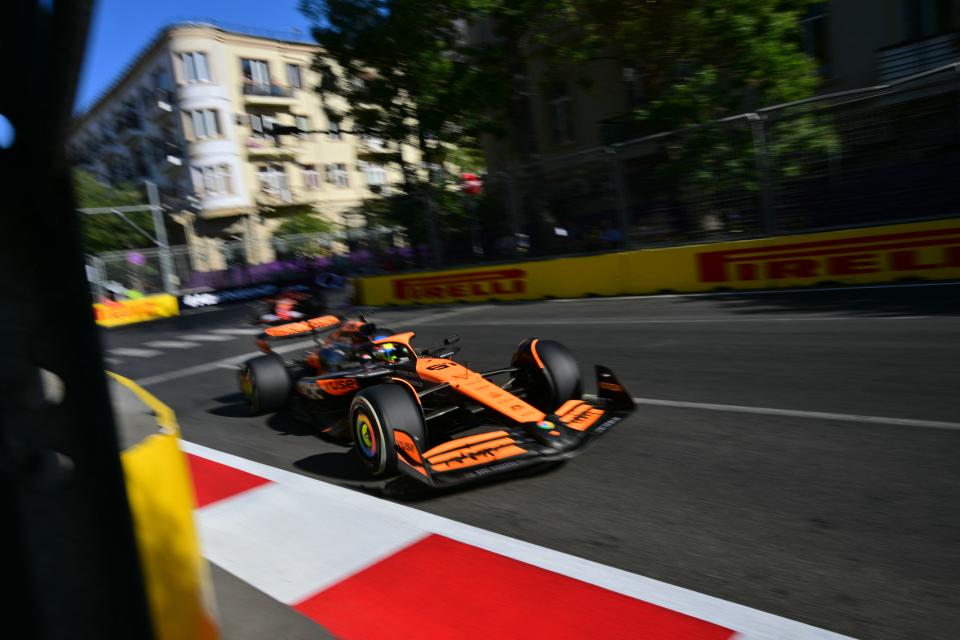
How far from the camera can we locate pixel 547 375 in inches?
200

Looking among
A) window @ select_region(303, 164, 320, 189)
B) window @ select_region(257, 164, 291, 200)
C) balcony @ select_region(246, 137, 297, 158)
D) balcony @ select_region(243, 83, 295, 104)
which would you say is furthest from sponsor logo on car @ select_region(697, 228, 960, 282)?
window @ select_region(303, 164, 320, 189)

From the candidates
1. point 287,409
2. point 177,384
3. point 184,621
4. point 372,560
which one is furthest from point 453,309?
point 184,621

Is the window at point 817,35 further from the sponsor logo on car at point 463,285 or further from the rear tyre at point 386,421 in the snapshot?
the rear tyre at point 386,421

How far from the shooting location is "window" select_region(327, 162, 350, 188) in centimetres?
4384

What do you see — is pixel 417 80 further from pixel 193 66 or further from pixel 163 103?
pixel 163 103

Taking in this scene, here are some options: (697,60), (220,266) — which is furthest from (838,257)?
(220,266)

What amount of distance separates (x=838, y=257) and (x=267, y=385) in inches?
307

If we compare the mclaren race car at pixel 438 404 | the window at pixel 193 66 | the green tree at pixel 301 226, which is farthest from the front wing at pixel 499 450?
the window at pixel 193 66

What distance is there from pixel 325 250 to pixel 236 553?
21.1 m

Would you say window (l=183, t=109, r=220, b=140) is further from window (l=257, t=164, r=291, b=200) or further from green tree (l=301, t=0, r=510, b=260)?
green tree (l=301, t=0, r=510, b=260)

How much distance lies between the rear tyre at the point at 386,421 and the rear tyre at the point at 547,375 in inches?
42.8

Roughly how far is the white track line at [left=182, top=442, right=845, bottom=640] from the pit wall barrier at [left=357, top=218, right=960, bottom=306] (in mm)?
7919

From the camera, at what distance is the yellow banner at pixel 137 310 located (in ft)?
71.1

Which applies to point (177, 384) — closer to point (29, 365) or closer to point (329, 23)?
point (29, 365)
